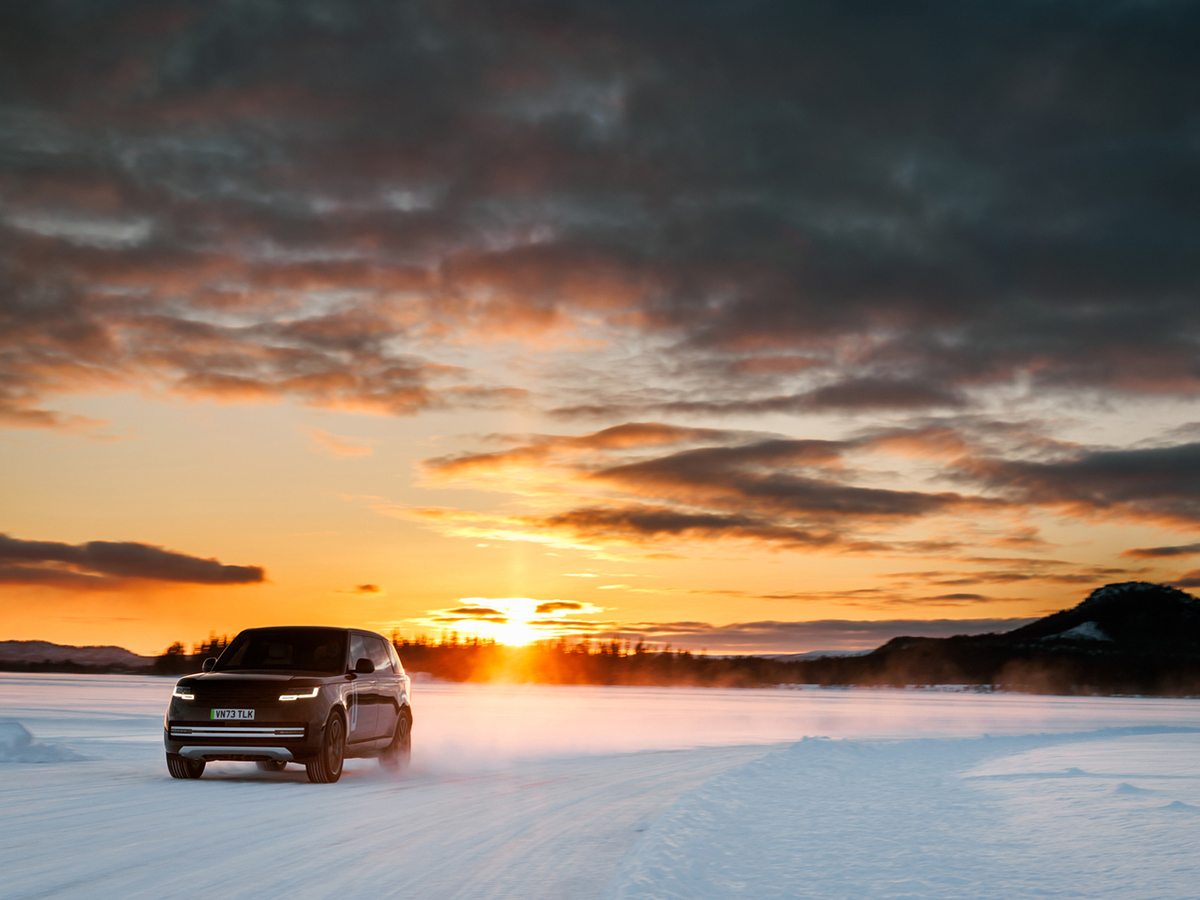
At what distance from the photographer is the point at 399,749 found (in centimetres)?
1808

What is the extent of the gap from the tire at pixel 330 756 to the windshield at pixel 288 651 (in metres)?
0.84

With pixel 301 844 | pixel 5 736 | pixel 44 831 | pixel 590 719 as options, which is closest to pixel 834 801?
pixel 301 844

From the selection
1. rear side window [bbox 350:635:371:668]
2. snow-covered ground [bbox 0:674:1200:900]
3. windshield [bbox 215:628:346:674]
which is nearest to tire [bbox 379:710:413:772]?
snow-covered ground [bbox 0:674:1200:900]

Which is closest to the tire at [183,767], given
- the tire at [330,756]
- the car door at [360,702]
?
the tire at [330,756]

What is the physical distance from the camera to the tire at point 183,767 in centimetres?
1544

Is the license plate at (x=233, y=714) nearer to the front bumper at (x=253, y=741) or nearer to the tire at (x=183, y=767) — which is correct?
the front bumper at (x=253, y=741)

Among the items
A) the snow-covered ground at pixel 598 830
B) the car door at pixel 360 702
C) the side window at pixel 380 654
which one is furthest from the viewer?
the side window at pixel 380 654

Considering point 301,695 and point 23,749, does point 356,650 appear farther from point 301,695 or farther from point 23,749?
point 23,749

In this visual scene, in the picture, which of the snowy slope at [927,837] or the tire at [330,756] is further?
the tire at [330,756]

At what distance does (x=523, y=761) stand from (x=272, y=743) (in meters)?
8.33

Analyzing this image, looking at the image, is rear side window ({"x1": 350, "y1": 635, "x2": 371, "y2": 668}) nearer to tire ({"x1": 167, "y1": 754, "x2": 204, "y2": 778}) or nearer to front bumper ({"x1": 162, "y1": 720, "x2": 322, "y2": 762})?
front bumper ({"x1": 162, "y1": 720, "x2": 322, "y2": 762})

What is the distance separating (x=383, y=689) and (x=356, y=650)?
86 centimetres

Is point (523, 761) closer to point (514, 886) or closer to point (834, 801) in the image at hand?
point (834, 801)

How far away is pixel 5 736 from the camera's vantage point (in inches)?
741
